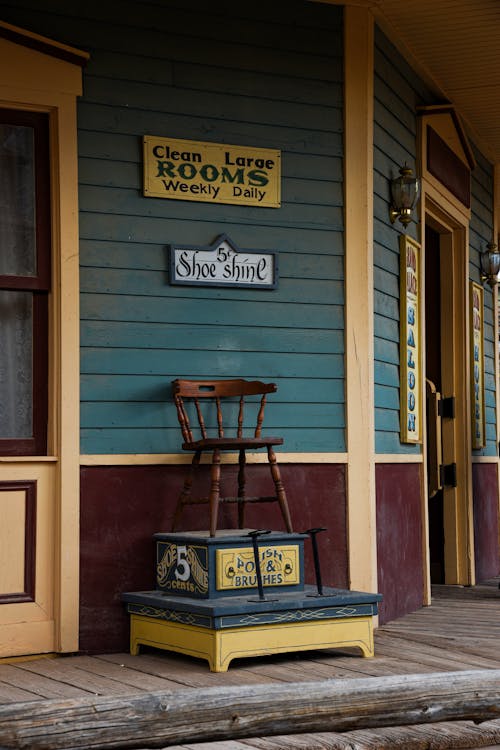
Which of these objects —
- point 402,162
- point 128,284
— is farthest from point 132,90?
point 402,162

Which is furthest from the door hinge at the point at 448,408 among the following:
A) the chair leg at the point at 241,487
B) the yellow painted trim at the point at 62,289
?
the yellow painted trim at the point at 62,289

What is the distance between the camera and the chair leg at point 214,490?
16.5 feet

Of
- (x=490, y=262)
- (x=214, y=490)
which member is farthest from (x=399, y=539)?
(x=490, y=262)

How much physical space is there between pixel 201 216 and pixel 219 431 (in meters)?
1.07

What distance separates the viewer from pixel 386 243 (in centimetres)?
634

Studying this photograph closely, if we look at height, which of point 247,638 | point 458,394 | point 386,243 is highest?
point 386,243

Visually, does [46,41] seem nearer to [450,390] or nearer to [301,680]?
[301,680]

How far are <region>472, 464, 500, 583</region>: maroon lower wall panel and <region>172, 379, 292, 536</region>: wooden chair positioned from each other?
11.0 feet

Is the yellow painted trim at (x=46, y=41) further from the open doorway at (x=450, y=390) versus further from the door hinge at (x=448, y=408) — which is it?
the door hinge at (x=448, y=408)

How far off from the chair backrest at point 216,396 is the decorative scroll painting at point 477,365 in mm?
3287

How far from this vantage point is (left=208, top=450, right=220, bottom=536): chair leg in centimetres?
503

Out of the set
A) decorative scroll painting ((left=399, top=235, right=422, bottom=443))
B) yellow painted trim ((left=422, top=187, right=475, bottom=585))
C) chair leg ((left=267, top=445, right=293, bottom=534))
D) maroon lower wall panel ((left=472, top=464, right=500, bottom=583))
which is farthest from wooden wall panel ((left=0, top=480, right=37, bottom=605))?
maroon lower wall panel ((left=472, top=464, right=500, bottom=583))

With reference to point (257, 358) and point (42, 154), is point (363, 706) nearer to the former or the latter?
point (257, 358)

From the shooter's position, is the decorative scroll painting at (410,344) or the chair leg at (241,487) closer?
the chair leg at (241,487)
